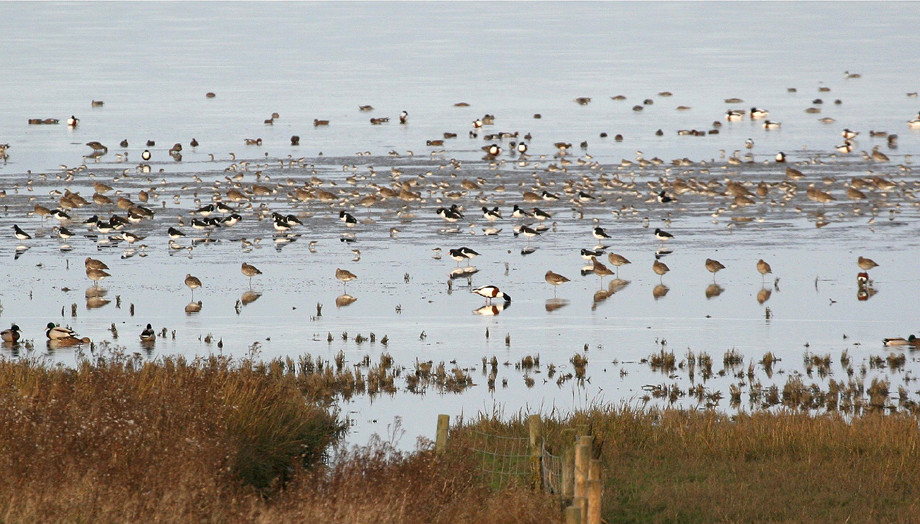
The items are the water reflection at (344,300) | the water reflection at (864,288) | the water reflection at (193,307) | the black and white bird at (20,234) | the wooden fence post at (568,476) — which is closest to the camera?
the wooden fence post at (568,476)

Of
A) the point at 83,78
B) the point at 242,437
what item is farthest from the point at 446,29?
the point at 242,437

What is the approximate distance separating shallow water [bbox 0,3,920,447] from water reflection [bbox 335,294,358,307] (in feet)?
1.25

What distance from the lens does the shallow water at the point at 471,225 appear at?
22.0 metres

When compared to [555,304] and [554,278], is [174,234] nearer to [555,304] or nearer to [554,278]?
[554,278]

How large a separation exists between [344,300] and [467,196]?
52.7 ft

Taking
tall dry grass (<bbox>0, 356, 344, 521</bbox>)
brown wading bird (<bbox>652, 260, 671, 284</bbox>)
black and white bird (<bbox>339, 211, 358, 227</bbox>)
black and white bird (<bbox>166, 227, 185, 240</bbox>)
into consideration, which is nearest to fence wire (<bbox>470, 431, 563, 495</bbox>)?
Answer: tall dry grass (<bbox>0, 356, 344, 521</bbox>)

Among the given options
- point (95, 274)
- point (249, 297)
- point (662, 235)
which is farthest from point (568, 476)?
point (662, 235)

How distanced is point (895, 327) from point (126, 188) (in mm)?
27813

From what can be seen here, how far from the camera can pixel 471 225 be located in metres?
35.9

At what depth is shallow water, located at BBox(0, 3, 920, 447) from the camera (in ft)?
72.2

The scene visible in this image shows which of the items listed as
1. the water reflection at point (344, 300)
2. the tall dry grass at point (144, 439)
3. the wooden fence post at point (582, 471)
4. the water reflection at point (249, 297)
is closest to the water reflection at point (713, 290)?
the water reflection at point (344, 300)

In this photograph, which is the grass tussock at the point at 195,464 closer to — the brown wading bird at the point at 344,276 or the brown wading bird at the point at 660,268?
the brown wading bird at the point at 344,276

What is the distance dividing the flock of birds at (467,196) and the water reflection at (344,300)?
371mm

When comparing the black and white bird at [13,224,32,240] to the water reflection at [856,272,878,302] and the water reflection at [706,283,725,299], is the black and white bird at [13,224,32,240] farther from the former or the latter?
the water reflection at [856,272,878,302]
